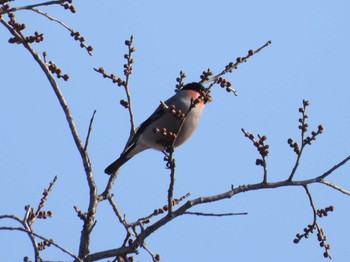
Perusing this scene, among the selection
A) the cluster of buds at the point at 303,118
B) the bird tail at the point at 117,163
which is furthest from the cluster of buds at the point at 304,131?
the bird tail at the point at 117,163

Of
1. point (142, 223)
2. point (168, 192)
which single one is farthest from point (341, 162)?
point (142, 223)

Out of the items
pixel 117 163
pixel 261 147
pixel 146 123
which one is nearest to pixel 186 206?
pixel 261 147

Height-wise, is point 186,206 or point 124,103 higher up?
point 124,103

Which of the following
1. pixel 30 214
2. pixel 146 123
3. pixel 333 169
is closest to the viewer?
pixel 333 169

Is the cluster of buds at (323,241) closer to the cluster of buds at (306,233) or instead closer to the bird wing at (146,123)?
the cluster of buds at (306,233)

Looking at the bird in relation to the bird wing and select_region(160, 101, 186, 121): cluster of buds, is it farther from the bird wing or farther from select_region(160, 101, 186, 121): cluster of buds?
select_region(160, 101, 186, 121): cluster of buds

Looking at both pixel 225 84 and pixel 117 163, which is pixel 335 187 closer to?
pixel 225 84

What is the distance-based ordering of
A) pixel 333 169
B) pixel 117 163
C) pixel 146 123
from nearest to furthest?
pixel 333 169 → pixel 117 163 → pixel 146 123

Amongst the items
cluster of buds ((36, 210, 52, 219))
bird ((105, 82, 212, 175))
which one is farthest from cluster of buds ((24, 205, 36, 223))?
bird ((105, 82, 212, 175))

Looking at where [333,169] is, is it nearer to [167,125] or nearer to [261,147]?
[261,147]

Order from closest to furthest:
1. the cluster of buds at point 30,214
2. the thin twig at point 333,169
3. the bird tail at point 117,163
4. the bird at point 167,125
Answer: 1. the thin twig at point 333,169
2. the cluster of buds at point 30,214
3. the bird at point 167,125
4. the bird tail at point 117,163

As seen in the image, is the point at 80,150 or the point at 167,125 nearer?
the point at 80,150

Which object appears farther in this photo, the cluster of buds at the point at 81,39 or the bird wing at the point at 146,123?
the bird wing at the point at 146,123

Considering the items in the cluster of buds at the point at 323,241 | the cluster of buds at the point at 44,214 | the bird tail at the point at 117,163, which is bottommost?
the cluster of buds at the point at 323,241
